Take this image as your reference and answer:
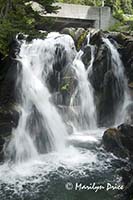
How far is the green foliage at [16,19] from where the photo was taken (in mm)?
13156

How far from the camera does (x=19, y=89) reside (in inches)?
686

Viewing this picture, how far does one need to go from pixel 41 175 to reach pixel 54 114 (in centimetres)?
525

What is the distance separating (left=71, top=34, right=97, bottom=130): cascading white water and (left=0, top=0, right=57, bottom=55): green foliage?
5.40m

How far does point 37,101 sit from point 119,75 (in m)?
6.21

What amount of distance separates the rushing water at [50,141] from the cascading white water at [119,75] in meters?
0.07

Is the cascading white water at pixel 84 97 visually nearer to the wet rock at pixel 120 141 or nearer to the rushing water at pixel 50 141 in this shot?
the rushing water at pixel 50 141

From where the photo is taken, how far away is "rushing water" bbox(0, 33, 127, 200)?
1231cm

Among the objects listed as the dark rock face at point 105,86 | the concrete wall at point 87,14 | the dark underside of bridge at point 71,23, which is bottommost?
the dark rock face at point 105,86

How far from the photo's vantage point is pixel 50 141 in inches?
638

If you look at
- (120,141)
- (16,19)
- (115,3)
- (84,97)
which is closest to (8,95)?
(16,19)

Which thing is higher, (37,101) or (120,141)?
(37,101)
